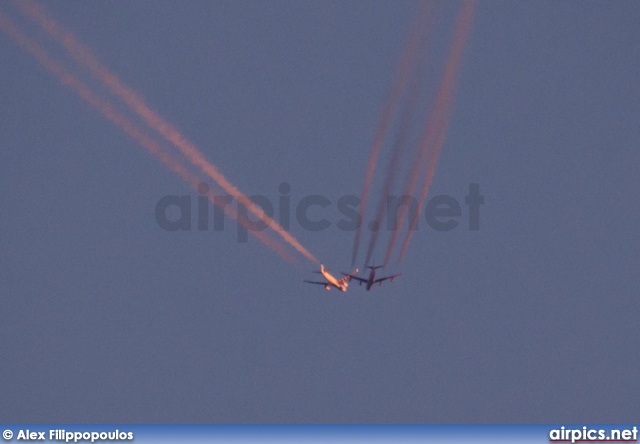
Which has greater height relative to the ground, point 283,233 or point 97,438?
point 283,233

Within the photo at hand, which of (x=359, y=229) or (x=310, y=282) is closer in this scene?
(x=359, y=229)

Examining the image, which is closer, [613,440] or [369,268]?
[613,440]

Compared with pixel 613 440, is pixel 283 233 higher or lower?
higher

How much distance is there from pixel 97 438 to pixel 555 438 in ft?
51.1

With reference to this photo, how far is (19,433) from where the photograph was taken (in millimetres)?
46406

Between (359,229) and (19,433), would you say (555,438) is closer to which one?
(359,229)

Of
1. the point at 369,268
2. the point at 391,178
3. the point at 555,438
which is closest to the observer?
the point at 391,178

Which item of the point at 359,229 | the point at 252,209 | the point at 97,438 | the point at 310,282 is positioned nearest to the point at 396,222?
the point at 359,229

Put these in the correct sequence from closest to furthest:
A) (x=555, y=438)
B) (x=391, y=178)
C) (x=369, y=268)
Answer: (x=391, y=178) → (x=555, y=438) → (x=369, y=268)

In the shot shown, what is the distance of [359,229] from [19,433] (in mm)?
13297

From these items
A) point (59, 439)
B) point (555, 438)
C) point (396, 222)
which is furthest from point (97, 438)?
point (555, 438)

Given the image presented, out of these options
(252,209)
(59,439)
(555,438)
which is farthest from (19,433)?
(555,438)

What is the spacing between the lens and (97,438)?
47.1 metres

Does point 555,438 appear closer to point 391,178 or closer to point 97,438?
point 391,178
